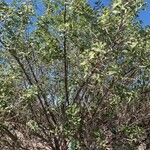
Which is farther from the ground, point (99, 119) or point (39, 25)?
point (39, 25)

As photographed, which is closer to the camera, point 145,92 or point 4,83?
point 4,83

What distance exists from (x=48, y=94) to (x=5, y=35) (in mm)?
1741

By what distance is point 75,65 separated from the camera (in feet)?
30.7

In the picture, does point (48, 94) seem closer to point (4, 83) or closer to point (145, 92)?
point (4, 83)

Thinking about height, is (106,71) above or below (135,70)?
below

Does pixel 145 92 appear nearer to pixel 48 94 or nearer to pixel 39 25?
pixel 48 94

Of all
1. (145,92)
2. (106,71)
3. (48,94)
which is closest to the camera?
(106,71)

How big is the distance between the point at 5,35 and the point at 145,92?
3.58 m

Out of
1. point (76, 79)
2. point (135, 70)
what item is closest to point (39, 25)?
point (76, 79)

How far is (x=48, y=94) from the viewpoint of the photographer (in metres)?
9.90

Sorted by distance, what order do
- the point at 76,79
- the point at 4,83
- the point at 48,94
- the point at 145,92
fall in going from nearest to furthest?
1. the point at 4,83
2. the point at 76,79
3. the point at 48,94
4. the point at 145,92

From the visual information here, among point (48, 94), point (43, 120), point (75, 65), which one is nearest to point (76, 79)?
point (75, 65)

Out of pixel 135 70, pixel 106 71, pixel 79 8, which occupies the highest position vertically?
pixel 79 8

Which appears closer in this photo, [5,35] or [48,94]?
[5,35]
